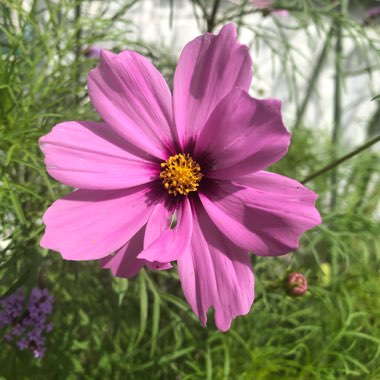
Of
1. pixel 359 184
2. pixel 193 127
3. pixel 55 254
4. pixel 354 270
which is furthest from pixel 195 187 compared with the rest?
pixel 359 184

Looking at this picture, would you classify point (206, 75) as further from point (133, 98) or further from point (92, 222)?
point (92, 222)

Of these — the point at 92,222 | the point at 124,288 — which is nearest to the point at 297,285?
the point at 124,288

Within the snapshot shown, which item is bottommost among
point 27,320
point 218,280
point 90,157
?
point 27,320

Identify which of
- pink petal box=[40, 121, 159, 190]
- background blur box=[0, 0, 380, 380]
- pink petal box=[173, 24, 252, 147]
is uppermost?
pink petal box=[173, 24, 252, 147]

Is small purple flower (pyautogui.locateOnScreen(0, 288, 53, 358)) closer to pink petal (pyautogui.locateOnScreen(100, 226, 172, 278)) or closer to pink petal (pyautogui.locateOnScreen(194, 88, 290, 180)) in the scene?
pink petal (pyautogui.locateOnScreen(100, 226, 172, 278))

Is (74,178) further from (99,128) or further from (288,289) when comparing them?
(288,289)

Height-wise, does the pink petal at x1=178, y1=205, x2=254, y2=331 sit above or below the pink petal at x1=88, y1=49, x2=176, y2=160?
below

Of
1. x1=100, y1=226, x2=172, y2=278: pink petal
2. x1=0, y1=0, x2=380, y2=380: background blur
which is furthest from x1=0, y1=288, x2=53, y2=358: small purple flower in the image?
x1=100, y1=226, x2=172, y2=278: pink petal

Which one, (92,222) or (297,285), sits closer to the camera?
(92,222)

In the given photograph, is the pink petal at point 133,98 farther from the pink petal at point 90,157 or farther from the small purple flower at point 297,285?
the small purple flower at point 297,285
